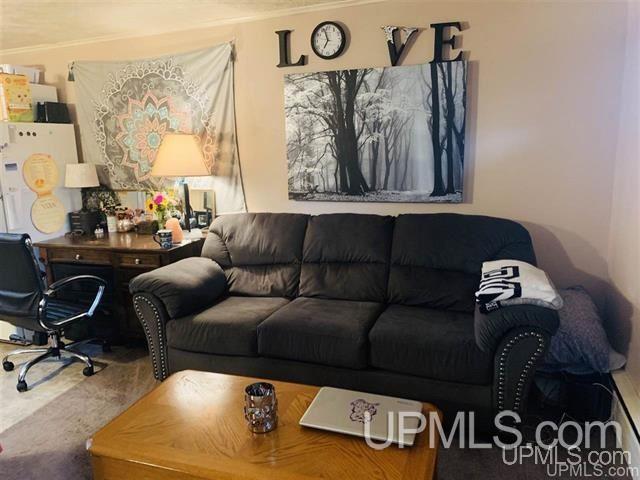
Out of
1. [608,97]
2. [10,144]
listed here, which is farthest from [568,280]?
[10,144]

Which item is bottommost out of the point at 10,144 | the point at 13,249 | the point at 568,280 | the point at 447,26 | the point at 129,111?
the point at 568,280

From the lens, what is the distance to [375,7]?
9.52 feet

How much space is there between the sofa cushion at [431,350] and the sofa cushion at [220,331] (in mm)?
677

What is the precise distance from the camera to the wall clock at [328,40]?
301cm

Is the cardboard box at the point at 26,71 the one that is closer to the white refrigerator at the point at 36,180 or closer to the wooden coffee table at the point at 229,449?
the white refrigerator at the point at 36,180

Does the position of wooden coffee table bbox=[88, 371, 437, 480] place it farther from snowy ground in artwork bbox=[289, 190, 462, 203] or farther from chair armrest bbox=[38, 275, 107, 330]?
snowy ground in artwork bbox=[289, 190, 462, 203]

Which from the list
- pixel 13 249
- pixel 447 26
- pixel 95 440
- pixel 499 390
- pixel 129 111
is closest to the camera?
pixel 95 440

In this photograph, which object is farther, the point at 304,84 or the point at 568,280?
the point at 304,84

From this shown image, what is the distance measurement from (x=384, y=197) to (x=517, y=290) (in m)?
1.26

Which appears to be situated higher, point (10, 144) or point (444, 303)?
point (10, 144)

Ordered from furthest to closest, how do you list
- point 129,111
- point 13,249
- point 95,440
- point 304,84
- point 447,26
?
1. point 129,111
2. point 304,84
3. point 447,26
4. point 13,249
5. point 95,440

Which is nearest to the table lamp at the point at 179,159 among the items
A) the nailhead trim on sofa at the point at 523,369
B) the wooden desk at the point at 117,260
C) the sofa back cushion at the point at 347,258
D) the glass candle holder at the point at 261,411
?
the wooden desk at the point at 117,260

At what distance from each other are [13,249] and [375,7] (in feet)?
8.70

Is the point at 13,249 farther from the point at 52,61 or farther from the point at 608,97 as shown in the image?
the point at 608,97
